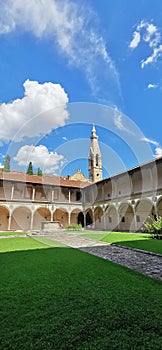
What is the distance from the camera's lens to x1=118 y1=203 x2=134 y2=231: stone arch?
994 inches

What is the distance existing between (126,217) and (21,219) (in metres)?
→ 15.4

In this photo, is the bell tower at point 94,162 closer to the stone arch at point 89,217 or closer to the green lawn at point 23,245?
the stone arch at point 89,217

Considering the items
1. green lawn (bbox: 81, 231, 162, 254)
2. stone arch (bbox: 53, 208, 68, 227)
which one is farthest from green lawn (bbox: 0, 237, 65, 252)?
stone arch (bbox: 53, 208, 68, 227)

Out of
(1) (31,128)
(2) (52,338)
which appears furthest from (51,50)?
(2) (52,338)

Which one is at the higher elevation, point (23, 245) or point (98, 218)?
point (98, 218)

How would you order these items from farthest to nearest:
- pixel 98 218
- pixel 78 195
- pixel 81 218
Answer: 1. pixel 81 218
2. pixel 78 195
3. pixel 98 218

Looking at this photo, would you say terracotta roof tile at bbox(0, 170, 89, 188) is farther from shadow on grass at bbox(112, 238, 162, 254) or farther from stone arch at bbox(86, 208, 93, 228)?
shadow on grass at bbox(112, 238, 162, 254)

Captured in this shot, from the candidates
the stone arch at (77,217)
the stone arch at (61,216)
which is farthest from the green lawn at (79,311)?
the stone arch at (77,217)

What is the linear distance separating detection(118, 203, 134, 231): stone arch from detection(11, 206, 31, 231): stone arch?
532 inches

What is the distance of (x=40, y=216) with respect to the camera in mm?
30281

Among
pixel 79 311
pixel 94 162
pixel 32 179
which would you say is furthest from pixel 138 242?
pixel 94 162

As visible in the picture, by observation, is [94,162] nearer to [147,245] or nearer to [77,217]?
[77,217]

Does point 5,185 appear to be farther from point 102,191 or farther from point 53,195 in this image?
point 102,191

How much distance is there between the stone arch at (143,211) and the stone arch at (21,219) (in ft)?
51.8
